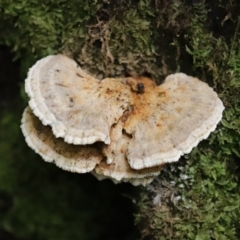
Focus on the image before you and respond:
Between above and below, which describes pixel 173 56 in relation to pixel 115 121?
above

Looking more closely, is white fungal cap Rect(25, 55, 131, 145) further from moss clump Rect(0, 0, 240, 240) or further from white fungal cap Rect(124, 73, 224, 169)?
moss clump Rect(0, 0, 240, 240)

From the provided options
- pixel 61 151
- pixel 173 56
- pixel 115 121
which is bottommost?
pixel 61 151

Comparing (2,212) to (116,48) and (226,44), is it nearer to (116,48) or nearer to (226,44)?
(116,48)

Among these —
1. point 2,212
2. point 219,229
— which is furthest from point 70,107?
point 2,212

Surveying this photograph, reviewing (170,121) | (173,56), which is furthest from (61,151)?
(173,56)

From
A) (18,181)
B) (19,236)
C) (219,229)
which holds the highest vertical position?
(219,229)

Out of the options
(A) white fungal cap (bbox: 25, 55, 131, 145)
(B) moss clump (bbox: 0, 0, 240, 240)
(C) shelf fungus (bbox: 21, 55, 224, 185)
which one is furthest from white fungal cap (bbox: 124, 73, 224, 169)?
(B) moss clump (bbox: 0, 0, 240, 240)

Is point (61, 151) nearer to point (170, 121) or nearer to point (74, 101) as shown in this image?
point (74, 101)
